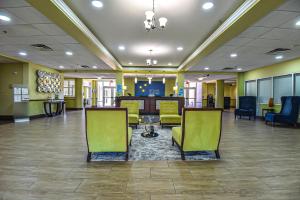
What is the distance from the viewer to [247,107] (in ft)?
32.4

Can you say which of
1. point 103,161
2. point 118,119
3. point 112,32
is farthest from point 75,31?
point 103,161

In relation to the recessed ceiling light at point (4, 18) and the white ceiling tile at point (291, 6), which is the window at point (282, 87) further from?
the recessed ceiling light at point (4, 18)

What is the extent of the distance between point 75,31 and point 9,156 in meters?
3.27

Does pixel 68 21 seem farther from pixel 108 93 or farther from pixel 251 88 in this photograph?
pixel 108 93

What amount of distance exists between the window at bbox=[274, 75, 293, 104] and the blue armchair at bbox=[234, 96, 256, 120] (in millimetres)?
1140

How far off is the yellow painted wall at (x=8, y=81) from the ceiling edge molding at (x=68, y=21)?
4716 millimetres

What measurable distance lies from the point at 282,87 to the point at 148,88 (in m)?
11.0

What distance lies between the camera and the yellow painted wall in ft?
27.3

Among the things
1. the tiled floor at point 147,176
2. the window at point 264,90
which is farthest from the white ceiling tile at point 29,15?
the window at point 264,90

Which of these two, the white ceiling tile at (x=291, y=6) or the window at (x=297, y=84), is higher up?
the white ceiling tile at (x=291, y=6)

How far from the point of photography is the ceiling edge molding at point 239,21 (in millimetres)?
3178

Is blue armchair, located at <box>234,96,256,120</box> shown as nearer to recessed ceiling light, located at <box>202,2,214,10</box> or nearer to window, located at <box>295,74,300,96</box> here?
window, located at <box>295,74,300,96</box>

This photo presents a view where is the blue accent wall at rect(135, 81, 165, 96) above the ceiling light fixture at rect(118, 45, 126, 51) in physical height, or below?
below

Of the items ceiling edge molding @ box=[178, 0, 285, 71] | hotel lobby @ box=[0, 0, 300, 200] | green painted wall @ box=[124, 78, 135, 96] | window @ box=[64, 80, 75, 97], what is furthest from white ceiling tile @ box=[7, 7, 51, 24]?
green painted wall @ box=[124, 78, 135, 96]
